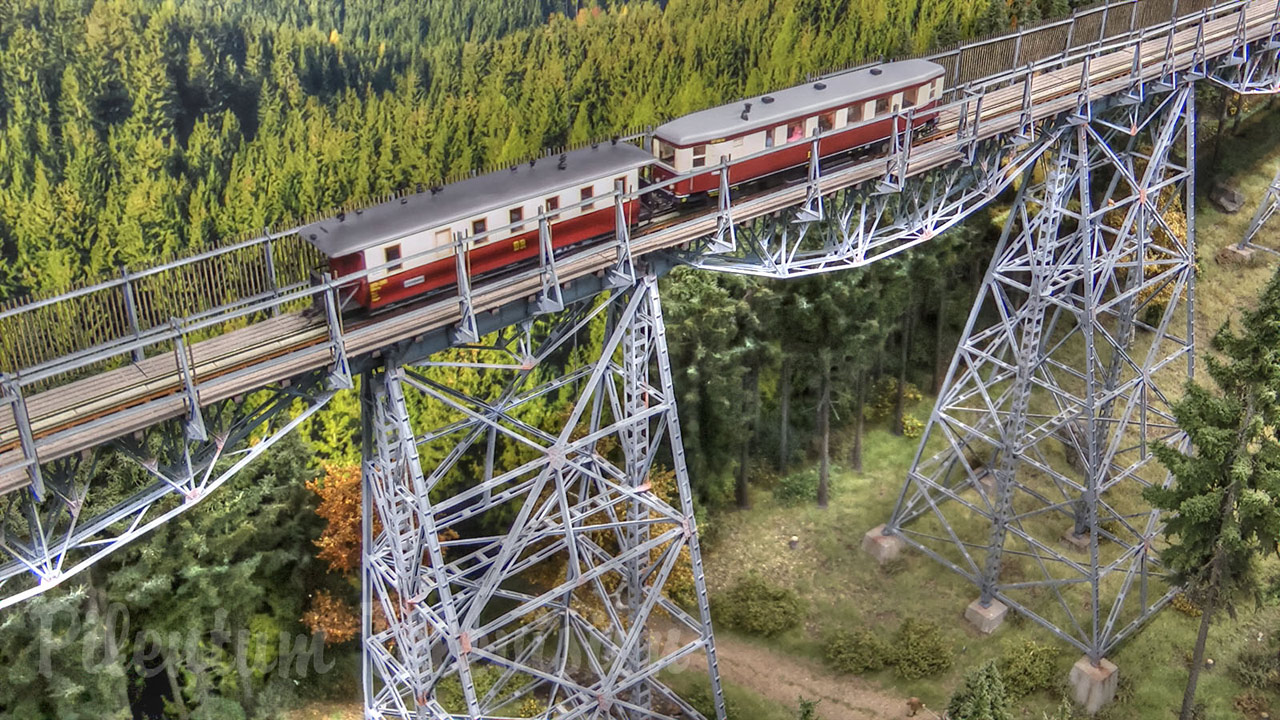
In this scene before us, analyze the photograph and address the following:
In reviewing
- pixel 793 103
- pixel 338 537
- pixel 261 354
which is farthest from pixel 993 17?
pixel 261 354

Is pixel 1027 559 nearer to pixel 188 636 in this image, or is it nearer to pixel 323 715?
pixel 323 715

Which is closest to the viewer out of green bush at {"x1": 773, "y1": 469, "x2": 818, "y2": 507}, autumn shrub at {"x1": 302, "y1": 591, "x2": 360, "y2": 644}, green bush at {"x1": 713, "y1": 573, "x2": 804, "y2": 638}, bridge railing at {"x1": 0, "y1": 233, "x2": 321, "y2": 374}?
bridge railing at {"x1": 0, "y1": 233, "x2": 321, "y2": 374}

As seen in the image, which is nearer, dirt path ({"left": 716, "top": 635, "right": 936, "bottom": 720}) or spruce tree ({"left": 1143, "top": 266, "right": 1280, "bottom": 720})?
spruce tree ({"left": 1143, "top": 266, "right": 1280, "bottom": 720})

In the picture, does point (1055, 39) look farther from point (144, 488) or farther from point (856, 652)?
point (144, 488)

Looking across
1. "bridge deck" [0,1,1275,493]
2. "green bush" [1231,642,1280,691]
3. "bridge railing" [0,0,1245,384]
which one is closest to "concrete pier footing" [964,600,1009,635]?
"green bush" [1231,642,1280,691]

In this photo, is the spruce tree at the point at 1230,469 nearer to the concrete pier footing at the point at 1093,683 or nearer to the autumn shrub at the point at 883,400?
the concrete pier footing at the point at 1093,683

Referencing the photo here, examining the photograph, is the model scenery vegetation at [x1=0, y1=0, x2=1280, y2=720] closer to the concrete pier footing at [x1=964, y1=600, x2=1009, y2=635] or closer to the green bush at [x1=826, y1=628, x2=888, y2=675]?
the green bush at [x1=826, y1=628, x2=888, y2=675]

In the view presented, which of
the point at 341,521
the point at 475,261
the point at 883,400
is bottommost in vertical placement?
the point at 883,400
